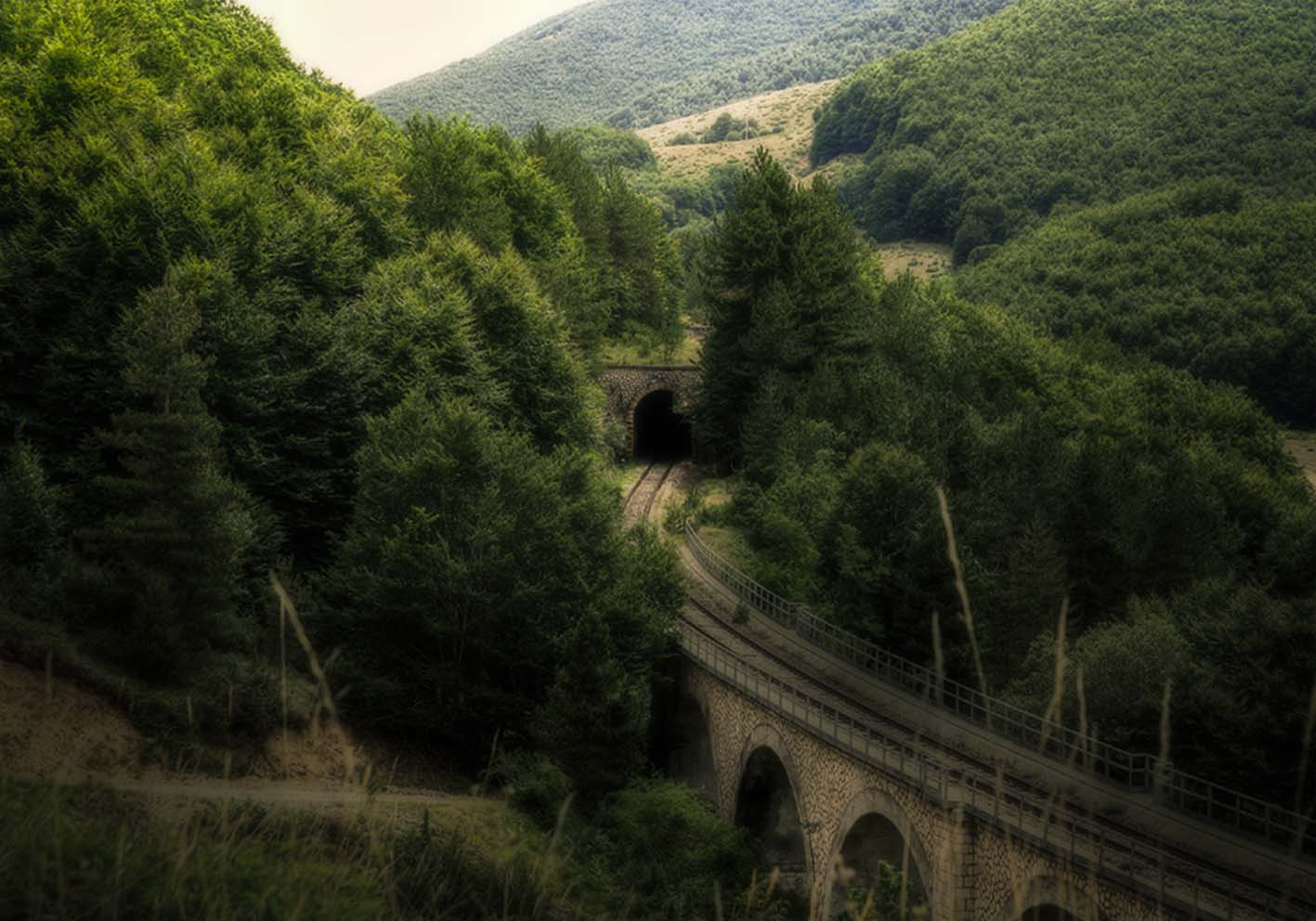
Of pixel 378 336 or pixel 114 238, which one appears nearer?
pixel 114 238

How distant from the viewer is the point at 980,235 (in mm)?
129250

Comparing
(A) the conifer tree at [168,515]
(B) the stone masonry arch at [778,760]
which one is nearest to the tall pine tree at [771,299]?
(B) the stone masonry arch at [778,760]

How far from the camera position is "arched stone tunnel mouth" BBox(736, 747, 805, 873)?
36.5 metres

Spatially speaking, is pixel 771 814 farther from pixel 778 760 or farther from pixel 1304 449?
pixel 1304 449

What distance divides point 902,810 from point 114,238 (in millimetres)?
28890

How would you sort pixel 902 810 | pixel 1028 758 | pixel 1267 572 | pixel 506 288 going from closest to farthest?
pixel 902 810, pixel 1028 758, pixel 1267 572, pixel 506 288

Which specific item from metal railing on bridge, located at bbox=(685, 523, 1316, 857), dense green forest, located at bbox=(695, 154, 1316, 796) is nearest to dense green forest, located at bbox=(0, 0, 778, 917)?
metal railing on bridge, located at bbox=(685, 523, 1316, 857)

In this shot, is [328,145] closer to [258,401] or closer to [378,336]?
[378,336]

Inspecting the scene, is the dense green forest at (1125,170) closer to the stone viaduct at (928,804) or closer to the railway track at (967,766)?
the railway track at (967,766)

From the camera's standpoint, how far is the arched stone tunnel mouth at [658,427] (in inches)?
3413

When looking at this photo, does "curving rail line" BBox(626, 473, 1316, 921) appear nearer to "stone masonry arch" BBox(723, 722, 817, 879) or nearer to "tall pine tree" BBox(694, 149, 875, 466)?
"stone masonry arch" BBox(723, 722, 817, 879)

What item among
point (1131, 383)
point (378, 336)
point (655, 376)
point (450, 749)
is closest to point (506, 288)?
point (378, 336)

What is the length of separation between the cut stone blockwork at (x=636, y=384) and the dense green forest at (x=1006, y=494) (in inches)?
286

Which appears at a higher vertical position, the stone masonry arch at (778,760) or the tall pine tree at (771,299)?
the tall pine tree at (771,299)
